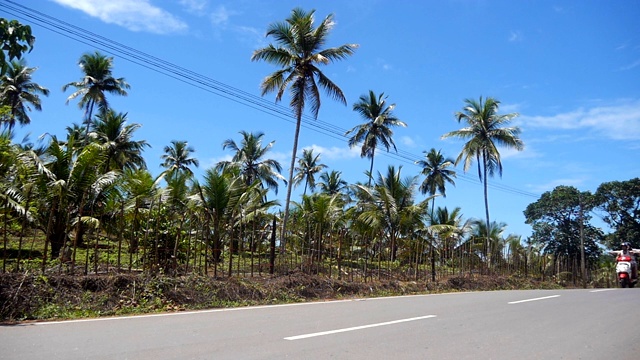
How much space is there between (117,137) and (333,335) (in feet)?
97.1

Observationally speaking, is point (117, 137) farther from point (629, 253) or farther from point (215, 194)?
point (629, 253)

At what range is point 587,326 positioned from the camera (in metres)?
8.35

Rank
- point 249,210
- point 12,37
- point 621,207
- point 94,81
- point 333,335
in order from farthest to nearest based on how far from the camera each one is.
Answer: point 621,207 → point 94,81 → point 249,210 → point 333,335 → point 12,37

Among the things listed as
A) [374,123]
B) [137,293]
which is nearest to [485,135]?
[374,123]

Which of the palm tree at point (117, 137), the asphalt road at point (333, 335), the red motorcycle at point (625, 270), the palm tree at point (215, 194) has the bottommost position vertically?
the asphalt road at point (333, 335)

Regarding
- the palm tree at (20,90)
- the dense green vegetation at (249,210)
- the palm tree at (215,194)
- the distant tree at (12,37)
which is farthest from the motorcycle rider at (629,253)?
the palm tree at (20,90)

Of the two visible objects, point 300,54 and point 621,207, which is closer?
point 300,54

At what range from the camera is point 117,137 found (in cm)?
3216

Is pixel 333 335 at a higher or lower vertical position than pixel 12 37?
lower

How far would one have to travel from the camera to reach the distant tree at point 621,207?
46.6 metres

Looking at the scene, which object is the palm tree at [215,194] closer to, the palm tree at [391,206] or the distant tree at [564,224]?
the palm tree at [391,206]

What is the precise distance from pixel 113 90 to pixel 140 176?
2196 centimetres

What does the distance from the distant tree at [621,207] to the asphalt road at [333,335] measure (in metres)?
44.0

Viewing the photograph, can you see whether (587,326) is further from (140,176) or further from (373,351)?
(140,176)
